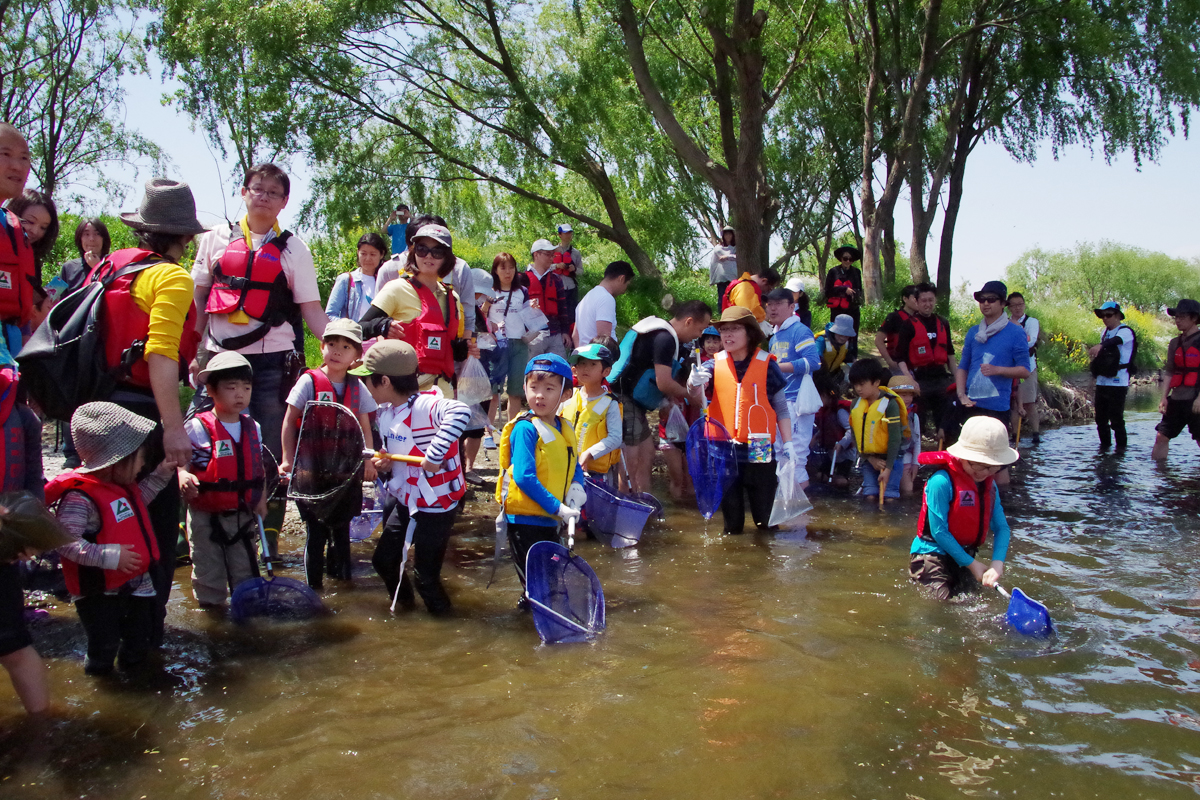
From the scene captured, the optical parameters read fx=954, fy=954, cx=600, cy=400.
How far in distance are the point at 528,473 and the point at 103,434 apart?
2.12 metres

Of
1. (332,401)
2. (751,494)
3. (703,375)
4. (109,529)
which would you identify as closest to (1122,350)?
(703,375)

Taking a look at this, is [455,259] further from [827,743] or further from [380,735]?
[827,743]

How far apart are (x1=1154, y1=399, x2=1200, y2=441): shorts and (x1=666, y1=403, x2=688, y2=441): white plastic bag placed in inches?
230

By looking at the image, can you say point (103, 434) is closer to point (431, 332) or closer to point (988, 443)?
point (431, 332)

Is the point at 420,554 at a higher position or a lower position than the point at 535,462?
lower

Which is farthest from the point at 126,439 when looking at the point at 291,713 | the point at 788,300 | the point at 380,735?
the point at 788,300

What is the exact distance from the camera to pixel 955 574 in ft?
18.6

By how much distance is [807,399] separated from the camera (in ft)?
28.9

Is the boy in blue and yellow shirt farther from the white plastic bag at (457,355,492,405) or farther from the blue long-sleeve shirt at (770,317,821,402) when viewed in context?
the blue long-sleeve shirt at (770,317,821,402)

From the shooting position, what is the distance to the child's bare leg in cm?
371

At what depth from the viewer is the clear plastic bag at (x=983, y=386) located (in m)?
9.52

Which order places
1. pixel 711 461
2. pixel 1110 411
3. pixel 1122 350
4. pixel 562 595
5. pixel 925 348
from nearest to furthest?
pixel 562 595, pixel 711 461, pixel 925 348, pixel 1122 350, pixel 1110 411

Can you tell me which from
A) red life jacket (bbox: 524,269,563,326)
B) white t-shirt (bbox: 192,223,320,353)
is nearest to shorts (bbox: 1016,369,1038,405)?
red life jacket (bbox: 524,269,563,326)

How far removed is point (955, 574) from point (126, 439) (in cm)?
452
